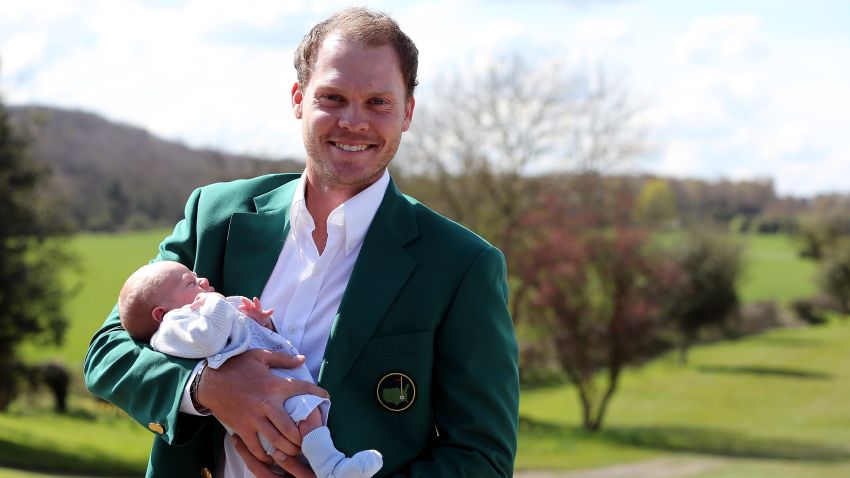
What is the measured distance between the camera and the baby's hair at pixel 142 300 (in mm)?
2826

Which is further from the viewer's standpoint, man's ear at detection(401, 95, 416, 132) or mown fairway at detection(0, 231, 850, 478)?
mown fairway at detection(0, 231, 850, 478)

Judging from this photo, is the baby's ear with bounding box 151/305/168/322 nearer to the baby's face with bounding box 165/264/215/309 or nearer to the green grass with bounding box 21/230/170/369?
the baby's face with bounding box 165/264/215/309

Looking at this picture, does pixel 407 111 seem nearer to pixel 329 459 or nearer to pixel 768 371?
pixel 329 459

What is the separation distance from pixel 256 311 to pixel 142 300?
13.1 inches

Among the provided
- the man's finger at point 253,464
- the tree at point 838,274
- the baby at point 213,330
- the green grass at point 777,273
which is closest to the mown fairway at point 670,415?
the green grass at point 777,273

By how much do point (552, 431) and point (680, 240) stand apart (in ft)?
52.9

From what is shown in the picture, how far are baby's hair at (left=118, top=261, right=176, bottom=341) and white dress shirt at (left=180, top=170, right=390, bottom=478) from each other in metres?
0.27

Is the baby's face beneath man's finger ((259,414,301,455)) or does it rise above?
above

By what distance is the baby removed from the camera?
100 inches

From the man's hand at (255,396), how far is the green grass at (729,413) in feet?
64.0

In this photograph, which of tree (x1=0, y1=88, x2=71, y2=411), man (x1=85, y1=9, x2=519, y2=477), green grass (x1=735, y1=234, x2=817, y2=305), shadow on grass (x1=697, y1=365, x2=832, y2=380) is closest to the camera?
man (x1=85, y1=9, x2=519, y2=477)

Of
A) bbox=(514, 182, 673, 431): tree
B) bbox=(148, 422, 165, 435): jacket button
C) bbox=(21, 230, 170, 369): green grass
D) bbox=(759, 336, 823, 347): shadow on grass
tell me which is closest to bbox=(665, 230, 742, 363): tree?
bbox=(759, 336, 823, 347): shadow on grass

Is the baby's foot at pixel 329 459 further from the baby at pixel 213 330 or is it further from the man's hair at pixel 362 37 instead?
the man's hair at pixel 362 37

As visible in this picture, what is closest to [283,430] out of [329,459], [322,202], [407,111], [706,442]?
[329,459]
